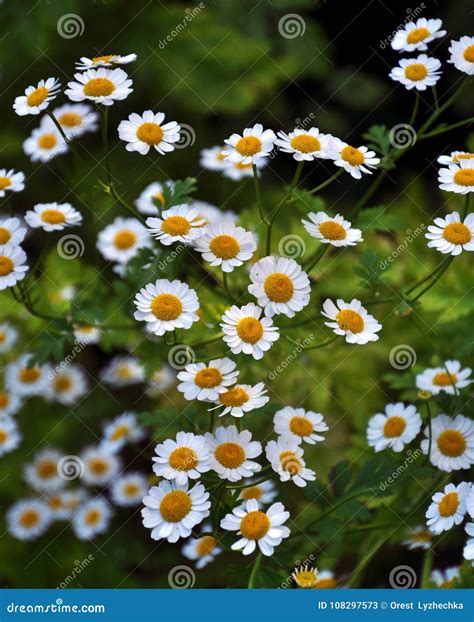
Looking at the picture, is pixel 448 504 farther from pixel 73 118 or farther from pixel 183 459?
pixel 73 118

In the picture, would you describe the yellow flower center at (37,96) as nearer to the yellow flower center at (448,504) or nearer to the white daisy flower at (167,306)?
the white daisy flower at (167,306)

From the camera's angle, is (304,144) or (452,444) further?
(452,444)

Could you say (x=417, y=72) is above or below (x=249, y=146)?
above

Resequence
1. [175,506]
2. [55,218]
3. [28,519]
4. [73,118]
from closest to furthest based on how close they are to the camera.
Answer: [175,506] → [55,218] → [73,118] → [28,519]

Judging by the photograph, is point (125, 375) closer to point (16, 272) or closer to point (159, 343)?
point (159, 343)

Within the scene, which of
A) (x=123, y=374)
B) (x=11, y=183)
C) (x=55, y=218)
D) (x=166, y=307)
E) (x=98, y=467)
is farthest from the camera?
A: (x=123, y=374)

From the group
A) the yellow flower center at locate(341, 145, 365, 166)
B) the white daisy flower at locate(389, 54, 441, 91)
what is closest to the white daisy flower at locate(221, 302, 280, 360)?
the yellow flower center at locate(341, 145, 365, 166)

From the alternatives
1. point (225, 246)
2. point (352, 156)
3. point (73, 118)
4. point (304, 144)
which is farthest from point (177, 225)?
point (73, 118)

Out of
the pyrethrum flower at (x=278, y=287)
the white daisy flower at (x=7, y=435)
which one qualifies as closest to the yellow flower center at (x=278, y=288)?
the pyrethrum flower at (x=278, y=287)
